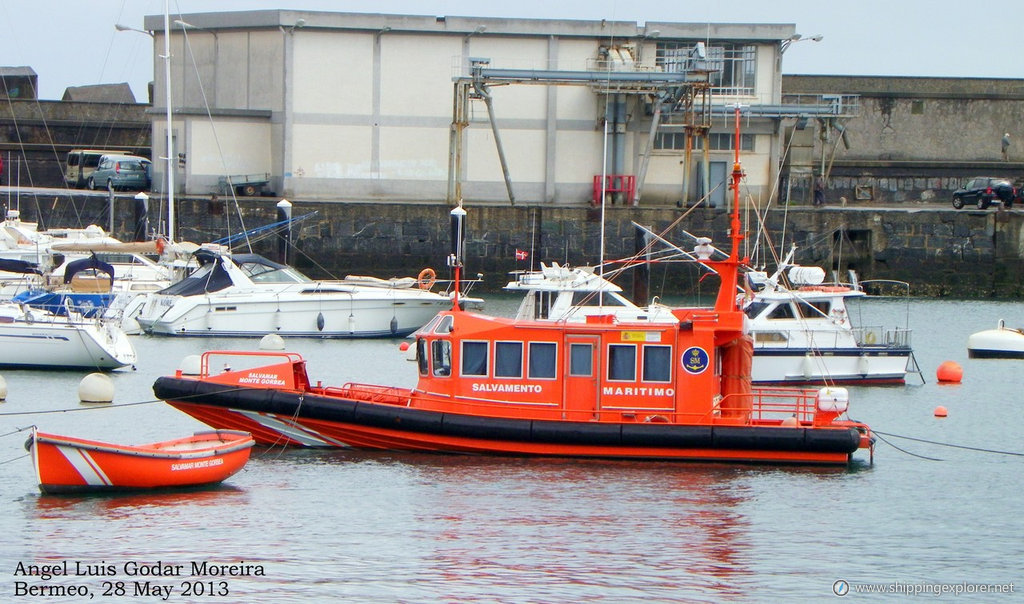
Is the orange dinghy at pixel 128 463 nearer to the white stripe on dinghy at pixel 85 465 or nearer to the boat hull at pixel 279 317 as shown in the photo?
the white stripe on dinghy at pixel 85 465

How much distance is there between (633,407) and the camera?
16391 millimetres

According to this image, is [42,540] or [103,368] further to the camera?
[103,368]

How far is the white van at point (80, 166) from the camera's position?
1904 inches

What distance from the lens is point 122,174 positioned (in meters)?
45.8

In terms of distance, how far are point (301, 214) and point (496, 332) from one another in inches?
1038

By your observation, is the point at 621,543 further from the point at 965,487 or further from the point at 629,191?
the point at 629,191

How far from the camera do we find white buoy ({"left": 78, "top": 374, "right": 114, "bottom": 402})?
2112cm

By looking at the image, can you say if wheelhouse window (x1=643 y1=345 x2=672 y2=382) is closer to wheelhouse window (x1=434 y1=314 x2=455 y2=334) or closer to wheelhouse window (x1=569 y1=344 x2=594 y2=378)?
wheelhouse window (x1=569 y1=344 x2=594 y2=378)

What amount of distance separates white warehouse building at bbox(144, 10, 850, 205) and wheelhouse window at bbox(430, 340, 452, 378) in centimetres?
2712

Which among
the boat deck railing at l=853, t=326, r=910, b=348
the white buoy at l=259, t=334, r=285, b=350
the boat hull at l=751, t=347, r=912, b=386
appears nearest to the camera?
the boat hull at l=751, t=347, r=912, b=386

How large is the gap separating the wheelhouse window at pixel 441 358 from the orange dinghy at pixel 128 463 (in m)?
2.42

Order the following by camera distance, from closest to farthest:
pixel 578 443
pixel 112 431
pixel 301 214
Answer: pixel 578 443, pixel 112 431, pixel 301 214

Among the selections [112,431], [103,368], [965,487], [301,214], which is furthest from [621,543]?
[301,214]

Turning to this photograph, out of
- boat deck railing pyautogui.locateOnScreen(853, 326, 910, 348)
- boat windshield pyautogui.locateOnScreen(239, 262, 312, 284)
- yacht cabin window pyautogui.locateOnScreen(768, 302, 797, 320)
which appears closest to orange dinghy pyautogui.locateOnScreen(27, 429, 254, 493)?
yacht cabin window pyautogui.locateOnScreen(768, 302, 797, 320)
